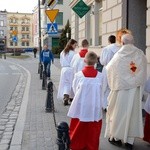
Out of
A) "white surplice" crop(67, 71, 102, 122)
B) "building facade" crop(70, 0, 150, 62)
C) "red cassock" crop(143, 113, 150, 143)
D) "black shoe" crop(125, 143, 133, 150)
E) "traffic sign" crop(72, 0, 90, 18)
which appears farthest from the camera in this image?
"traffic sign" crop(72, 0, 90, 18)

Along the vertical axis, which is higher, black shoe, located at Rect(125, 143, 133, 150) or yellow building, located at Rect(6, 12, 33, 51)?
yellow building, located at Rect(6, 12, 33, 51)

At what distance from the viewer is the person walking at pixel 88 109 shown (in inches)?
273

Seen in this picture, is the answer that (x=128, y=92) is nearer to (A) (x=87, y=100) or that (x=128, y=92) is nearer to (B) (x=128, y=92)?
(B) (x=128, y=92)

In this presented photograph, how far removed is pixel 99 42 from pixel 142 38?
5593mm

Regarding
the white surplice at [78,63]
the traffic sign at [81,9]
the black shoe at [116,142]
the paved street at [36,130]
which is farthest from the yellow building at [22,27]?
the black shoe at [116,142]

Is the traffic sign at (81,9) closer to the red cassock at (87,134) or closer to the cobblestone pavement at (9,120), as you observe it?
the cobblestone pavement at (9,120)

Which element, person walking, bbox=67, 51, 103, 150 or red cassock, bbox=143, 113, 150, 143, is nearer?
person walking, bbox=67, 51, 103, 150

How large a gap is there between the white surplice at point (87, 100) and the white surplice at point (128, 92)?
1.31 feet

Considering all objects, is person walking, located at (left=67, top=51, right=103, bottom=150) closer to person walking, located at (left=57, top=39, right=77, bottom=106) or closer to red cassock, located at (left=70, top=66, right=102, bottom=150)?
red cassock, located at (left=70, top=66, right=102, bottom=150)

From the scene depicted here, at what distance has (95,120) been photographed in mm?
6934

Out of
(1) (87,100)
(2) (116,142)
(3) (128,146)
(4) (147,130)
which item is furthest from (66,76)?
(1) (87,100)

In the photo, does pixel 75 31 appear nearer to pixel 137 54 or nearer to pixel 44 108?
pixel 44 108

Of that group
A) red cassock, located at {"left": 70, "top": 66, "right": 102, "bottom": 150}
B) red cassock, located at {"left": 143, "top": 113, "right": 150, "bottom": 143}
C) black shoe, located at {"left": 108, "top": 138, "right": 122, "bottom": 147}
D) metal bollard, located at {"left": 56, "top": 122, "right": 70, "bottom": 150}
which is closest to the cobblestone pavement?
red cassock, located at {"left": 70, "top": 66, "right": 102, "bottom": 150}

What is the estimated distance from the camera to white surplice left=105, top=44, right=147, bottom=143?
23.3 ft
